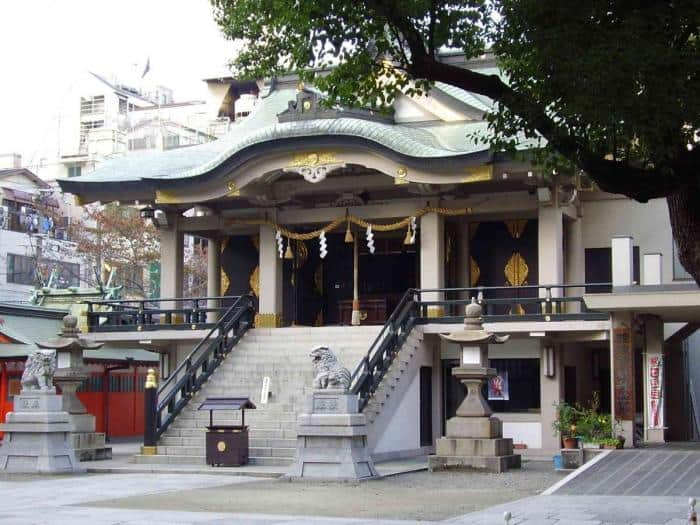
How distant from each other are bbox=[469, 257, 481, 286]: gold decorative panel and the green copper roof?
11.6 feet

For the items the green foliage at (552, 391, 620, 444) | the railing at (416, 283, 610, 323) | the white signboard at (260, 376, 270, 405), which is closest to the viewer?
the green foliage at (552, 391, 620, 444)

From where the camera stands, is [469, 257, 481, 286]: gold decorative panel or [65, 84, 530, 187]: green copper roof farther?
[469, 257, 481, 286]: gold decorative panel

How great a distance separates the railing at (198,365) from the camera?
2545 centimetres

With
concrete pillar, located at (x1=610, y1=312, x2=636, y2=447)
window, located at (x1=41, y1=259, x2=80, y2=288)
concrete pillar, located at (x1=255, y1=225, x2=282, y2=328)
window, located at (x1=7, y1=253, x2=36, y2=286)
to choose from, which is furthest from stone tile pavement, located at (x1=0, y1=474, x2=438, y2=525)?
window, located at (x1=7, y1=253, x2=36, y2=286)

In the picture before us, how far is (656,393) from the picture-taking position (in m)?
25.7

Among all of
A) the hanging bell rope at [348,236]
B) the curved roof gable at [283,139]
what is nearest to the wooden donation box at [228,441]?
the curved roof gable at [283,139]

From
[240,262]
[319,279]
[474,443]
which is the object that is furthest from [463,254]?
[474,443]

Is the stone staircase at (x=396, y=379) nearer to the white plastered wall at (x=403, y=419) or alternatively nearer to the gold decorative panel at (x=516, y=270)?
the white plastered wall at (x=403, y=419)

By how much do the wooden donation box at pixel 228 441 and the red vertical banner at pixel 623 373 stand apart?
7.82 meters

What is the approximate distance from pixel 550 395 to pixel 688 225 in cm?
1573

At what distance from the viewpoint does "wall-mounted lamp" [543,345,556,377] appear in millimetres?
27859

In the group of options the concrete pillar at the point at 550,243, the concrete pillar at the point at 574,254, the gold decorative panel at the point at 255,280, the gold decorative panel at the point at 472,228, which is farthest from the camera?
the gold decorative panel at the point at 255,280

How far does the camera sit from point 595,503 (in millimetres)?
16516

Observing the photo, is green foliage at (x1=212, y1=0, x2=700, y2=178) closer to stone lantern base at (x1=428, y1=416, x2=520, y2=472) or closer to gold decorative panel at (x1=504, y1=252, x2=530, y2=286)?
stone lantern base at (x1=428, y1=416, x2=520, y2=472)
